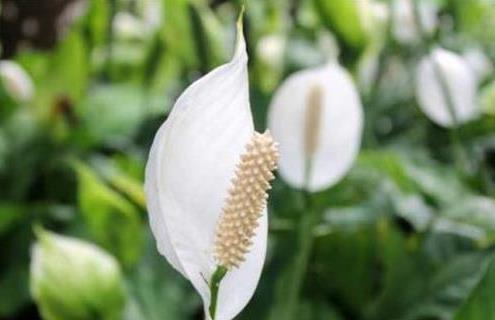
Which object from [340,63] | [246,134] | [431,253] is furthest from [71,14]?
[246,134]

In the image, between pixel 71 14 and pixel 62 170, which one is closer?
pixel 62 170

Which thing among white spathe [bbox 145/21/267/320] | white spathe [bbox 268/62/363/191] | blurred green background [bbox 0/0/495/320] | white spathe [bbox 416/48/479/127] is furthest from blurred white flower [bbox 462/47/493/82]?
white spathe [bbox 145/21/267/320]

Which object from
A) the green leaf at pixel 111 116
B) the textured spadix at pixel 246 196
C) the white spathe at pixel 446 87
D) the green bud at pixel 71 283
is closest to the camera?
the textured spadix at pixel 246 196

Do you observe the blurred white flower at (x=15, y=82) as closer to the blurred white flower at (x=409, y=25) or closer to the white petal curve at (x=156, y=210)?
the blurred white flower at (x=409, y=25)

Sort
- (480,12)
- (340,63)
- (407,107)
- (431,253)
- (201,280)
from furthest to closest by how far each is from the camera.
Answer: (480,12), (407,107), (340,63), (431,253), (201,280)

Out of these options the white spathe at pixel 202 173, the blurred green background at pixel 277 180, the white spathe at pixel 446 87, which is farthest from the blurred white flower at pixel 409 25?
the white spathe at pixel 202 173

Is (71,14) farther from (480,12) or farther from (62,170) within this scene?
(480,12)

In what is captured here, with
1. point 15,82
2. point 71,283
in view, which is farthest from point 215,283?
point 15,82
